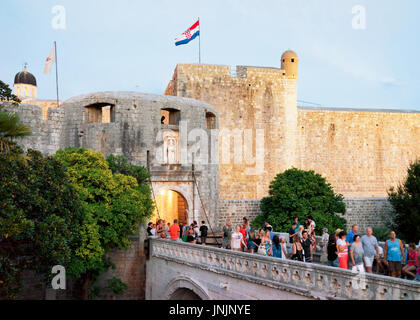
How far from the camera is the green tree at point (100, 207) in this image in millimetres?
16594

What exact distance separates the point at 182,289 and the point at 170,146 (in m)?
7.47

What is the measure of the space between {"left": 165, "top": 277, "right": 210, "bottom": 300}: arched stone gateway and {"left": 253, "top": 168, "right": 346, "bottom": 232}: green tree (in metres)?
8.65

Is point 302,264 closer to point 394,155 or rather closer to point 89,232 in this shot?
point 89,232

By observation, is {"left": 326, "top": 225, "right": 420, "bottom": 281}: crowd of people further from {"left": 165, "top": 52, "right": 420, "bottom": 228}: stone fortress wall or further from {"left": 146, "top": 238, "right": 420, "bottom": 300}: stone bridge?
{"left": 165, "top": 52, "right": 420, "bottom": 228}: stone fortress wall

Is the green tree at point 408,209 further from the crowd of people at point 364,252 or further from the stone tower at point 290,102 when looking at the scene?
the crowd of people at point 364,252

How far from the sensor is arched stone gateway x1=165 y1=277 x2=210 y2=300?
1471 cm

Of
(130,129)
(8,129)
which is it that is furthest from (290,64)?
(8,129)

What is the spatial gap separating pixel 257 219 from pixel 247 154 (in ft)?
20.6

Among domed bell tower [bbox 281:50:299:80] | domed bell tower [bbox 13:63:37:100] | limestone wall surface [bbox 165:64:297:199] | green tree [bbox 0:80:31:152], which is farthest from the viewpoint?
domed bell tower [bbox 13:63:37:100]

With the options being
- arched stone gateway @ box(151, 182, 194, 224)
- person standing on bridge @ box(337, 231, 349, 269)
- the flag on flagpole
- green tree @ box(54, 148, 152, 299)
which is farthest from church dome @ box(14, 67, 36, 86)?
person standing on bridge @ box(337, 231, 349, 269)

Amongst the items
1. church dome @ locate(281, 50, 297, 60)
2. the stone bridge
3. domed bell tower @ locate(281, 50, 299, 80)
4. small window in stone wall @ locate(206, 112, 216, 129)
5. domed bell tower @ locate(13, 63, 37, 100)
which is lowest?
the stone bridge

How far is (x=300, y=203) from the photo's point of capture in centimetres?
2458

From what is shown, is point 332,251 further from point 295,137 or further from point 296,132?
point 296,132

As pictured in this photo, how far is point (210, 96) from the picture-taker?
30.0m
